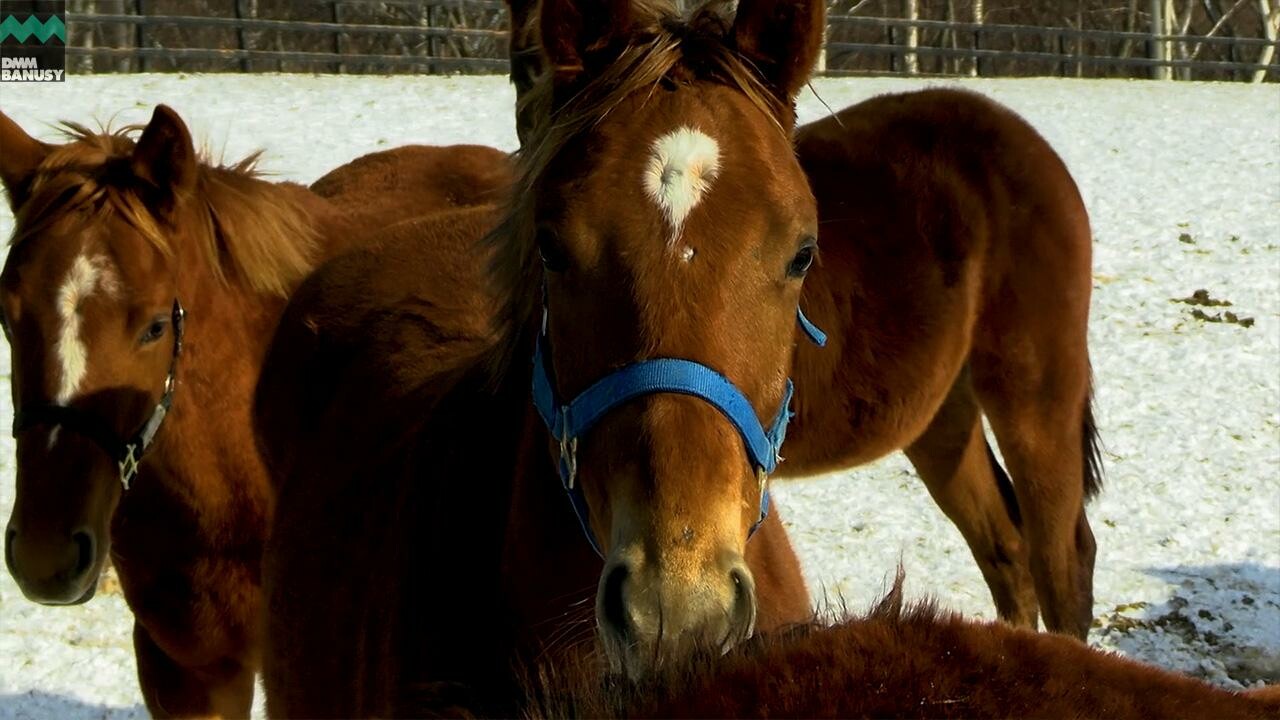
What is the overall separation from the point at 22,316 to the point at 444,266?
3.52ft

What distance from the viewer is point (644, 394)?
1.75 metres

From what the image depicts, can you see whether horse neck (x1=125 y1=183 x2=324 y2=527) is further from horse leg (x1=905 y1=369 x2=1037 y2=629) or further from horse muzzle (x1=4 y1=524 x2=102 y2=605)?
horse leg (x1=905 y1=369 x2=1037 y2=629)

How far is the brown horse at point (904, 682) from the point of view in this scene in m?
1.03

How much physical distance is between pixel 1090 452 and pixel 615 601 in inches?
136

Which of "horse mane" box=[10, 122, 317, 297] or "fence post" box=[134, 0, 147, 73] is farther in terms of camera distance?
"fence post" box=[134, 0, 147, 73]

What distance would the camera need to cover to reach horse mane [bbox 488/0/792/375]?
201cm

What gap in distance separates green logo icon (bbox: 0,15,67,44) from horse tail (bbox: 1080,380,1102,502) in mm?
11443

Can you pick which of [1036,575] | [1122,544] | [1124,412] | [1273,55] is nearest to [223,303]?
[1036,575]

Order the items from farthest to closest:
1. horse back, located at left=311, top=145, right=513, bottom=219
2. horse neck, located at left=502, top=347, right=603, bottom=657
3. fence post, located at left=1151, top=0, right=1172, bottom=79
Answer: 1. fence post, located at left=1151, top=0, right=1172, bottom=79
2. horse back, located at left=311, top=145, right=513, bottom=219
3. horse neck, located at left=502, top=347, right=603, bottom=657

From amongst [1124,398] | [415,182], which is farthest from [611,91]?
[1124,398]

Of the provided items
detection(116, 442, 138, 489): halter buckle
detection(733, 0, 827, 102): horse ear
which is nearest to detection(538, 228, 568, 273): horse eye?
detection(733, 0, 827, 102): horse ear

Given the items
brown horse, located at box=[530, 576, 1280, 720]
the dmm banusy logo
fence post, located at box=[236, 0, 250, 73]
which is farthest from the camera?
fence post, located at box=[236, 0, 250, 73]

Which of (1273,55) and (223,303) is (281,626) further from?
(1273,55)

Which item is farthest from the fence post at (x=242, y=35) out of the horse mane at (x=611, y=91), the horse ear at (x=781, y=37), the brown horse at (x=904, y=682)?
the brown horse at (x=904, y=682)
